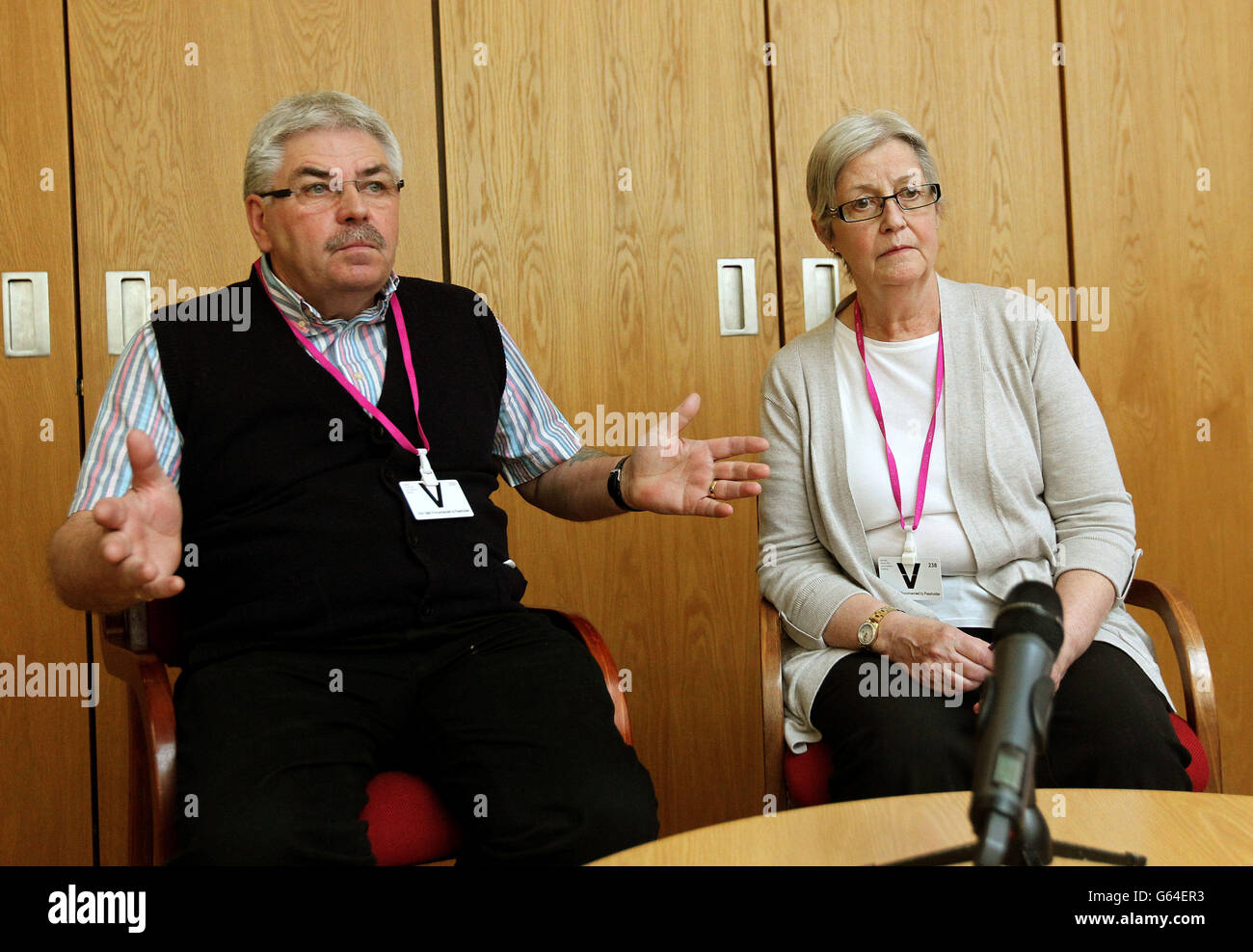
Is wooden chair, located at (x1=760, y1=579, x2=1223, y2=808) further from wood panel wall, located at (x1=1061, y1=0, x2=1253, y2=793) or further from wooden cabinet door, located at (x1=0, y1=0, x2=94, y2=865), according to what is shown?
wooden cabinet door, located at (x1=0, y1=0, x2=94, y2=865)

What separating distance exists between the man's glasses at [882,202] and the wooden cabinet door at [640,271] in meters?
0.92

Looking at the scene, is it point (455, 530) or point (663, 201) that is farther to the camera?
point (663, 201)

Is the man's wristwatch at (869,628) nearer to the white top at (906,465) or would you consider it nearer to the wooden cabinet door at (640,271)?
the white top at (906,465)

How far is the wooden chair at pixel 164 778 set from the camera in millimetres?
1675

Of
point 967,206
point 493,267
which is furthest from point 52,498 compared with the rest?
point 967,206

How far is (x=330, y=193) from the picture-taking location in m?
2.09

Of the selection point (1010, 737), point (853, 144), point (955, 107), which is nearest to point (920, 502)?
point (853, 144)

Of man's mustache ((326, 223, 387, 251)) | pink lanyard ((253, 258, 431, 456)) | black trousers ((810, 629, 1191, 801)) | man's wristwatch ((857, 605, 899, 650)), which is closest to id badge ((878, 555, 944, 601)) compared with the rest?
man's wristwatch ((857, 605, 899, 650))

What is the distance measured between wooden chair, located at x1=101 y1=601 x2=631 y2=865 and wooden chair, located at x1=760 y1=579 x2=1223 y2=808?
0.29 metres

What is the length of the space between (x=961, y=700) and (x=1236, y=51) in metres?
2.43

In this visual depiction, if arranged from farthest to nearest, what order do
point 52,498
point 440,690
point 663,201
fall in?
point 663,201, point 52,498, point 440,690

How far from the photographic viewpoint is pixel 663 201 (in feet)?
10.3

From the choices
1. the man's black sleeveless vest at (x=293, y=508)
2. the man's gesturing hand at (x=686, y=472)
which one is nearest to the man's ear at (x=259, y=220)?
the man's black sleeveless vest at (x=293, y=508)
